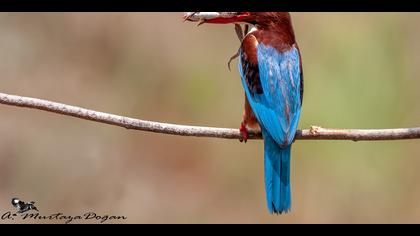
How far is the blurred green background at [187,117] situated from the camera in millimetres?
5305

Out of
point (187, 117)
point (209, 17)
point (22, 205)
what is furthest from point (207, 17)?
point (187, 117)

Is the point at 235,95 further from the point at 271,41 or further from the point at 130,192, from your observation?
the point at 271,41

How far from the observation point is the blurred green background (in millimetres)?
5305

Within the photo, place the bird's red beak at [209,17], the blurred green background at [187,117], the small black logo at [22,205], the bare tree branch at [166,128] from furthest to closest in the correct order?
the blurred green background at [187,117] < the small black logo at [22,205] < the bird's red beak at [209,17] < the bare tree branch at [166,128]

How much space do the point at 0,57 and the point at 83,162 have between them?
952mm

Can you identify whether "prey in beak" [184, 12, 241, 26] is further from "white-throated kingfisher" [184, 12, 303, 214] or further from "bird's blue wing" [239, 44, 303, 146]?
"bird's blue wing" [239, 44, 303, 146]

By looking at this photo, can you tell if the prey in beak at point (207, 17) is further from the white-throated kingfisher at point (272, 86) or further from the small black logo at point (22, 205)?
the small black logo at point (22, 205)

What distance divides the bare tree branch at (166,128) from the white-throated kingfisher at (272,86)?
236 mm

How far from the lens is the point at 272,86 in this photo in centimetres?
405

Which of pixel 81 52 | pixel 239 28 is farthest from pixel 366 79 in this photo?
pixel 81 52

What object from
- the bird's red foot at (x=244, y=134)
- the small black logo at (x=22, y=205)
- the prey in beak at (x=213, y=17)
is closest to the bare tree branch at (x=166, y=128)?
the bird's red foot at (x=244, y=134)

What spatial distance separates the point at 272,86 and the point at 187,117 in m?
1.63

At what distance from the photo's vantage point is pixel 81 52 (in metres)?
5.69

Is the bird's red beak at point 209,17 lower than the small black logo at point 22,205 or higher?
higher
